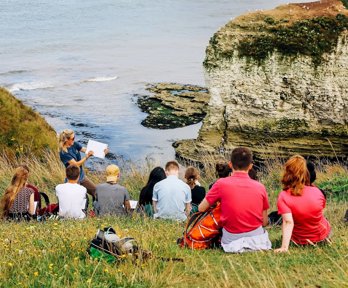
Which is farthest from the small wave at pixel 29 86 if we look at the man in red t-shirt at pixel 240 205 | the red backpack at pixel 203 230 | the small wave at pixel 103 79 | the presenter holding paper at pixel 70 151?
the man in red t-shirt at pixel 240 205

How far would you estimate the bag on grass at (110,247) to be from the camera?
7254 mm

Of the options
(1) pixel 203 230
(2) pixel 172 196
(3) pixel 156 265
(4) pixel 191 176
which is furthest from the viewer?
(4) pixel 191 176

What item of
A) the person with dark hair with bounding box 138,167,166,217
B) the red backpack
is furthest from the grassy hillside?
the red backpack

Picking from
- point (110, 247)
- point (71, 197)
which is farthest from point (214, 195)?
point (71, 197)

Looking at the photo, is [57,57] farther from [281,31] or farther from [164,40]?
[281,31]

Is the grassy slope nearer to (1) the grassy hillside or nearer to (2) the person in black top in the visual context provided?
(2) the person in black top

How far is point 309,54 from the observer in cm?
2505

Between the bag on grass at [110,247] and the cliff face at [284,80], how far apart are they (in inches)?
747

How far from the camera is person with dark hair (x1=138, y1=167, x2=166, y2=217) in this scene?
11.7 meters

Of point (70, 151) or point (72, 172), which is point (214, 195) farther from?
point (70, 151)

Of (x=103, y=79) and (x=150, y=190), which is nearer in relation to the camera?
(x=150, y=190)

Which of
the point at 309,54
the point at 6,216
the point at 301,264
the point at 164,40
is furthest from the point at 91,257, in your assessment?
the point at 164,40

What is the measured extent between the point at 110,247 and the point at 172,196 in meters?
3.60

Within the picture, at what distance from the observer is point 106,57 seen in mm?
57625
